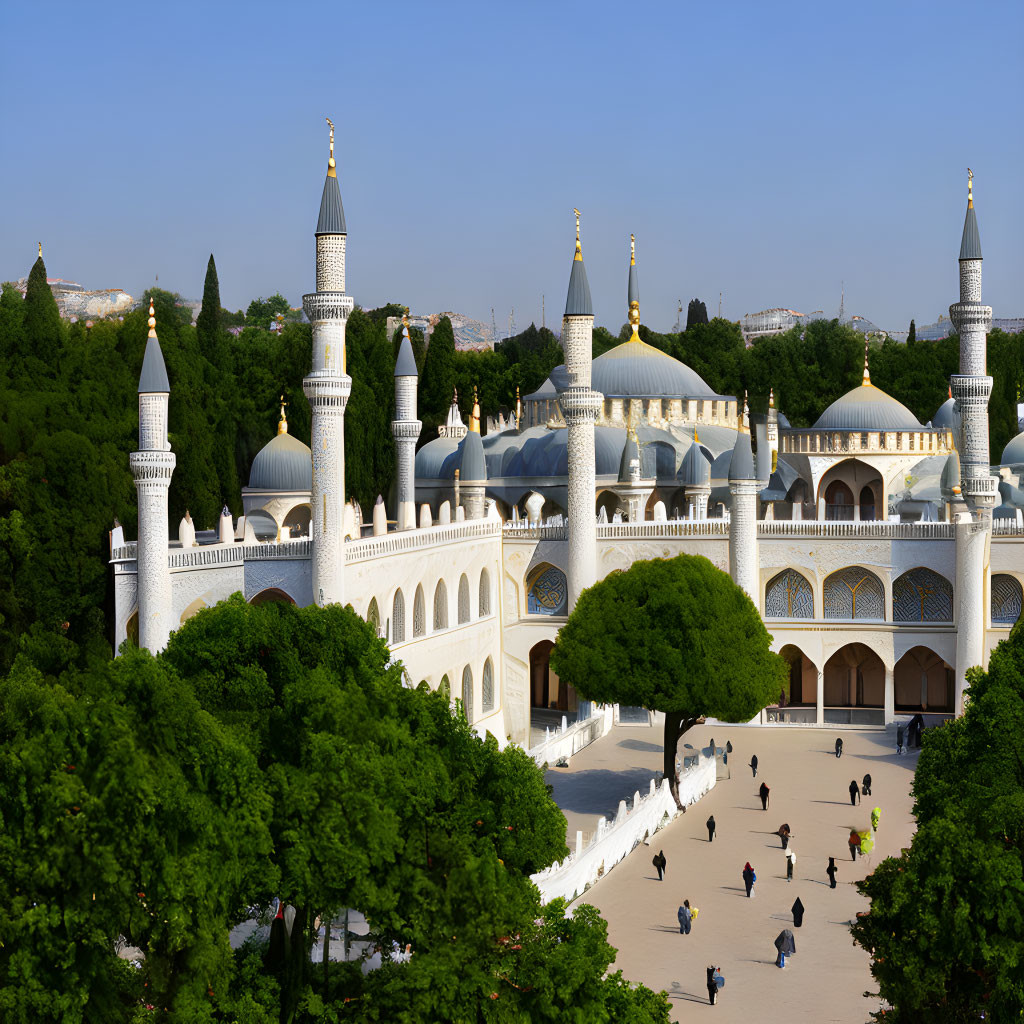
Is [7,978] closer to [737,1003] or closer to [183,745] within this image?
[183,745]

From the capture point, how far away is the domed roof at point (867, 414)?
49594mm

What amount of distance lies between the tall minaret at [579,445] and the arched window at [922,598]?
279 inches

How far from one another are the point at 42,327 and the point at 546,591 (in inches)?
675

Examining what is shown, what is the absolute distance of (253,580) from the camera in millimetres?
27547

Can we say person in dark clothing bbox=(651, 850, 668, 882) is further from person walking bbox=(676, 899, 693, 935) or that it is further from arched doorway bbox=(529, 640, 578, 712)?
arched doorway bbox=(529, 640, 578, 712)

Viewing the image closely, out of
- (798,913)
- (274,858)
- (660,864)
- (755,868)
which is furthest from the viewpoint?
(755,868)

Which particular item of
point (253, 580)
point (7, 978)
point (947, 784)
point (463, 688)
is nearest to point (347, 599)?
point (253, 580)

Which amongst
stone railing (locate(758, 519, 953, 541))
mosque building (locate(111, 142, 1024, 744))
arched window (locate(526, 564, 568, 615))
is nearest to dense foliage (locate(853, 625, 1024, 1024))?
mosque building (locate(111, 142, 1024, 744))

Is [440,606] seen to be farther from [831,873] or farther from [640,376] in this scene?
[640,376]

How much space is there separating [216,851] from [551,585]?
80.4 ft

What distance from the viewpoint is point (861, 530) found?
3756 centimetres

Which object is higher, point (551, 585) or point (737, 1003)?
point (551, 585)

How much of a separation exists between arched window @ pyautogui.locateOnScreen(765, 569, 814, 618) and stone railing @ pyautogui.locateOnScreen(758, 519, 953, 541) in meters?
0.98

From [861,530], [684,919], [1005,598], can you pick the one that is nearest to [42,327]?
[861,530]
